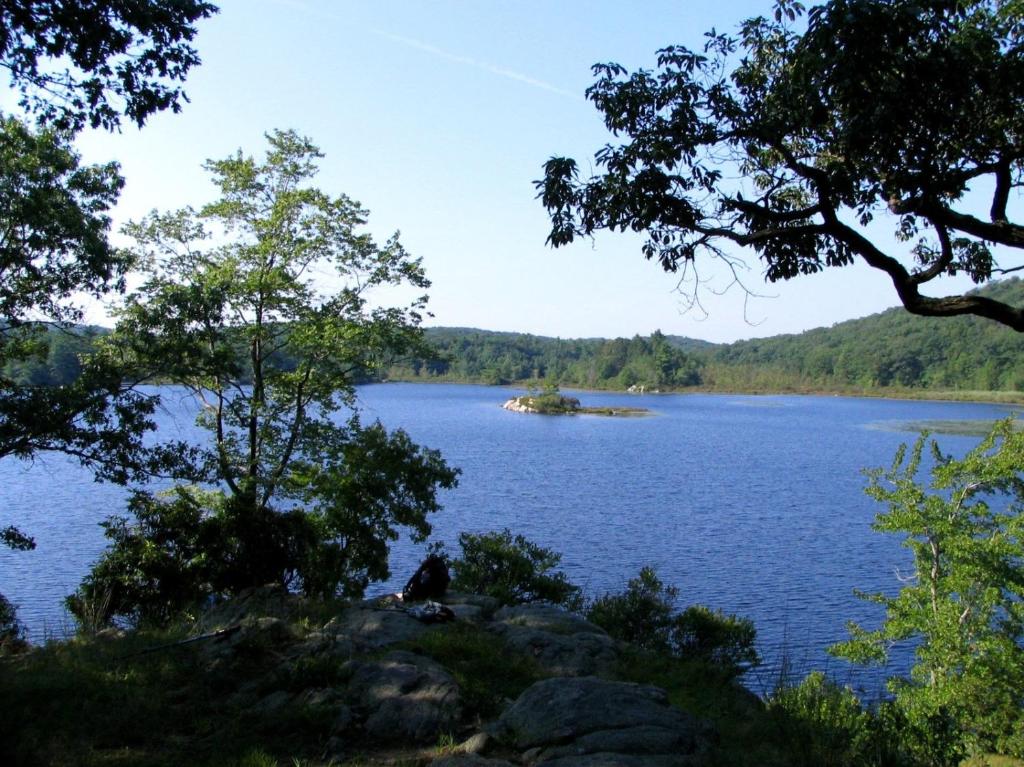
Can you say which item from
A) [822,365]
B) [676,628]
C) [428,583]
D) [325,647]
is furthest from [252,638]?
[822,365]

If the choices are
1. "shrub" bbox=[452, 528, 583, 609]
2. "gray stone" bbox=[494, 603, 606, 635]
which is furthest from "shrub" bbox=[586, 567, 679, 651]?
"gray stone" bbox=[494, 603, 606, 635]

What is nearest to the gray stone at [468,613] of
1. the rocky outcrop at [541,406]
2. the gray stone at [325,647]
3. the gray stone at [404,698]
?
the gray stone at [325,647]

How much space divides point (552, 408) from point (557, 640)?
9664 cm

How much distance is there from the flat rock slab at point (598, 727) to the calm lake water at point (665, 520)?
7.86m

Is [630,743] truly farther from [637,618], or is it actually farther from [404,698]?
[637,618]

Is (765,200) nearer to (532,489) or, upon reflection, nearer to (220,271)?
(220,271)

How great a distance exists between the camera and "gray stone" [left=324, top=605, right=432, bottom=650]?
25.5 ft

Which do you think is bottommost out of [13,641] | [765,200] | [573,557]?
[573,557]

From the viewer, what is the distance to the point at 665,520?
30250mm

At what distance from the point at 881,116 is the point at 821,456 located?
51806 millimetres

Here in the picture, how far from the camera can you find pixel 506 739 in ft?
17.8

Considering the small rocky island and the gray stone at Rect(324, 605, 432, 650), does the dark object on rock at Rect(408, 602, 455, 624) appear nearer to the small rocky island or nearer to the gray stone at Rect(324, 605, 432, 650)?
the gray stone at Rect(324, 605, 432, 650)

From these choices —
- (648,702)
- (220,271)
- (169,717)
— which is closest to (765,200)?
(648,702)

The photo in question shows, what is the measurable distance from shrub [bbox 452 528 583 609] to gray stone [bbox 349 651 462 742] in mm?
7700
